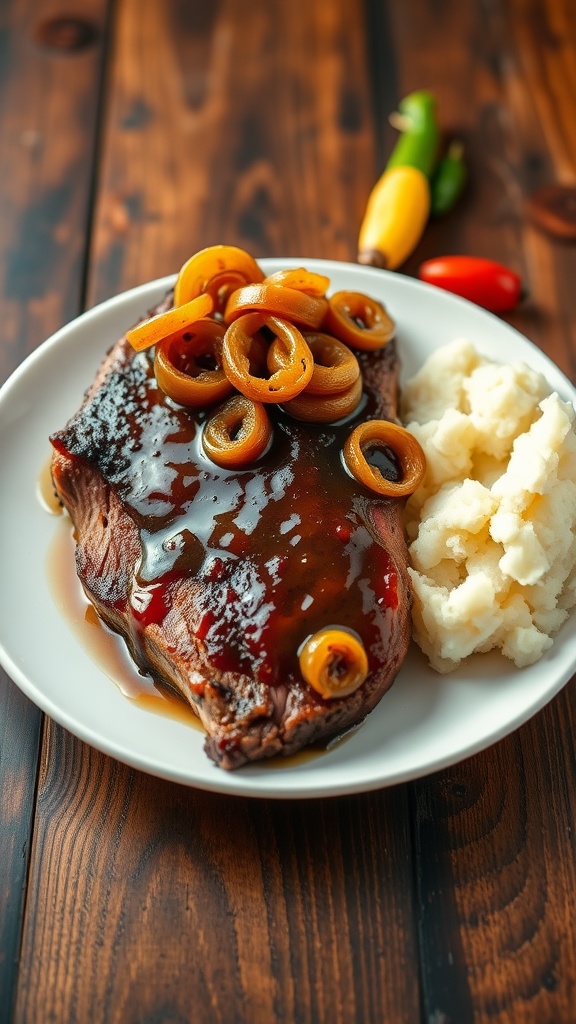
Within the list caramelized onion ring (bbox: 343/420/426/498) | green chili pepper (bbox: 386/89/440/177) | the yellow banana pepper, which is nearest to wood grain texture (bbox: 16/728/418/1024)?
caramelized onion ring (bbox: 343/420/426/498)

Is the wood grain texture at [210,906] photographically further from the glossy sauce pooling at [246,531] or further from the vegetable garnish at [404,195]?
the vegetable garnish at [404,195]

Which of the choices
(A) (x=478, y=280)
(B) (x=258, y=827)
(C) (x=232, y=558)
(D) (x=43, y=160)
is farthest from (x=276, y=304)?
(D) (x=43, y=160)

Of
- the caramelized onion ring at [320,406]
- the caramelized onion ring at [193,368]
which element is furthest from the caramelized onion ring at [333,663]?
the caramelized onion ring at [193,368]

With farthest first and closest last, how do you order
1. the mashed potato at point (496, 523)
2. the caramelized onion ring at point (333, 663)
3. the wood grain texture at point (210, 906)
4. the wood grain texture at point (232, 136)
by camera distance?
the wood grain texture at point (232, 136)
the mashed potato at point (496, 523)
the caramelized onion ring at point (333, 663)
the wood grain texture at point (210, 906)

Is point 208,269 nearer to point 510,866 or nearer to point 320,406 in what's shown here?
point 320,406

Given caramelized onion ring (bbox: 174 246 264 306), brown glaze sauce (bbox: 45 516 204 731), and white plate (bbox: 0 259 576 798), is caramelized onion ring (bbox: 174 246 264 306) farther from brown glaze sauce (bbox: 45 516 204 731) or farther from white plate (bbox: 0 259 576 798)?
brown glaze sauce (bbox: 45 516 204 731)

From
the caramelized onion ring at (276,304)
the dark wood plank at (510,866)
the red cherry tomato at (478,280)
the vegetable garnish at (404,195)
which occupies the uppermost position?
the caramelized onion ring at (276,304)
